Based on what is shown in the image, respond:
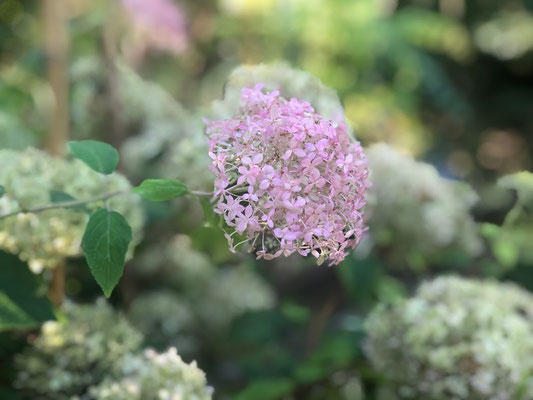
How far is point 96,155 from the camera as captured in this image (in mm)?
534

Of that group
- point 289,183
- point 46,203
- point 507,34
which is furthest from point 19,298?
point 507,34

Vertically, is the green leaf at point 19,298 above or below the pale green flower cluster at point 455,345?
below

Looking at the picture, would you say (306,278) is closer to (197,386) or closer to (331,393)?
(331,393)

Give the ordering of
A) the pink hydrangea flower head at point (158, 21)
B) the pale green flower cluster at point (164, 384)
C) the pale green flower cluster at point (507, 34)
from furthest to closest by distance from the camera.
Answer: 1. the pale green flower cluster at point (507, 34)
2. the pink hydrangea flower head at point (158, 21)
3. the pale green flower cluster at point (164, 384)

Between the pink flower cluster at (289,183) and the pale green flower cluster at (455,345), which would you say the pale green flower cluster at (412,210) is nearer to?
the pale green flower cluster at (455,345)

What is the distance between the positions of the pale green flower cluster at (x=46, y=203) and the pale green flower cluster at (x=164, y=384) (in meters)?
0.13

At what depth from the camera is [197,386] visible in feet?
1.85

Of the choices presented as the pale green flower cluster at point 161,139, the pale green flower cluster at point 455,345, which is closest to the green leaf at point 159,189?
the pale green flower cluster at point 161,139

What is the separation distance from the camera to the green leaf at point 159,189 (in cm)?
49

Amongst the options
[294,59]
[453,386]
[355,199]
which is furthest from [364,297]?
[294,59]

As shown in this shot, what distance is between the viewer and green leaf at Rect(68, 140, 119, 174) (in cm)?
53

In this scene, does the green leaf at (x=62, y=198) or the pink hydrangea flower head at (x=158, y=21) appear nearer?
the green leaf at (x=62, y=198)

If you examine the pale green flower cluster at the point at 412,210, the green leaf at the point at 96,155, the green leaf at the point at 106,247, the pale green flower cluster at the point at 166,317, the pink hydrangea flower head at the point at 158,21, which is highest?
the pink hydrangea flower head at the point at 158,21

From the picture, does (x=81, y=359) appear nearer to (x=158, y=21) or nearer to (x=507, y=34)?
(x=158, y=21)
